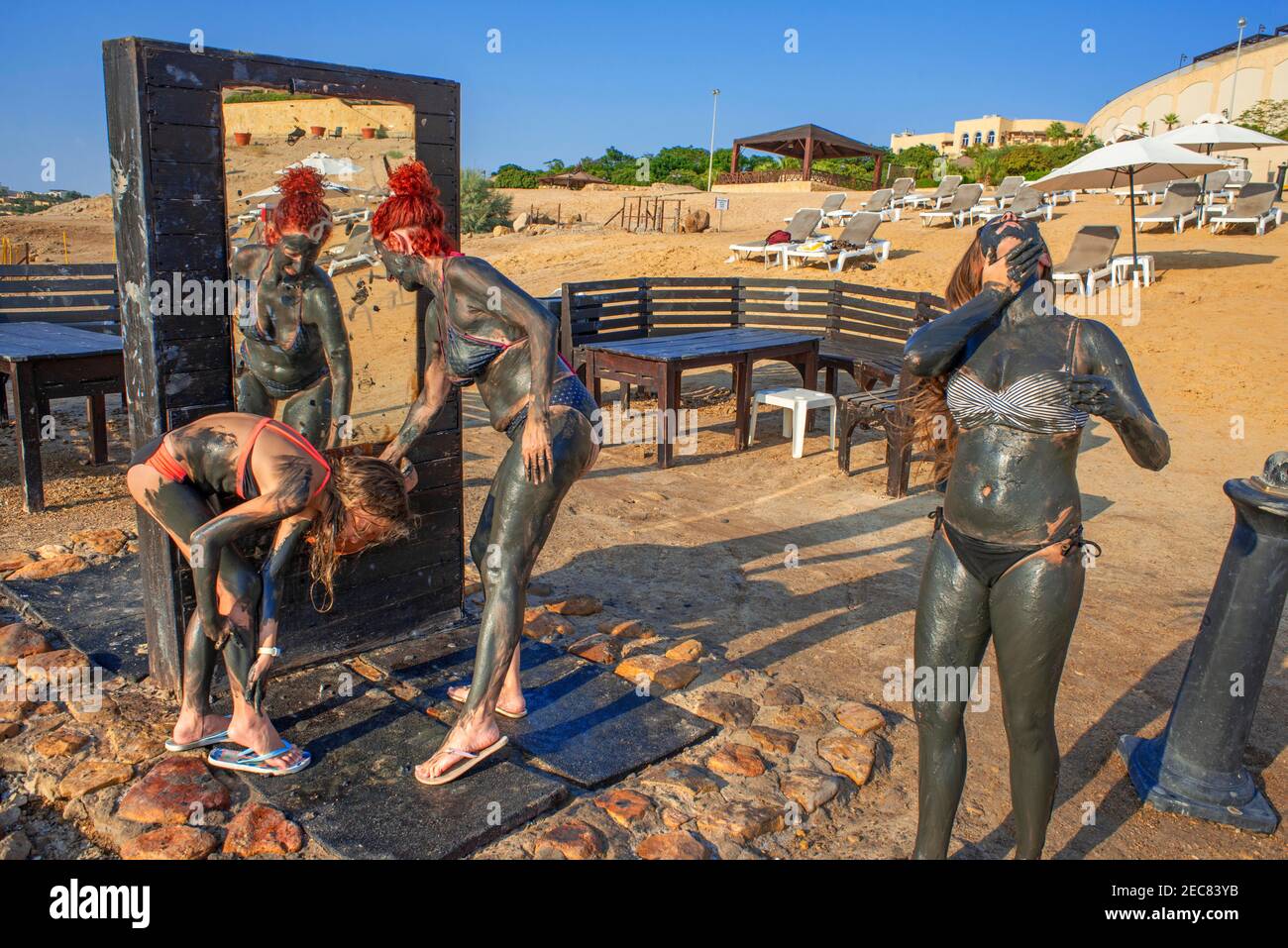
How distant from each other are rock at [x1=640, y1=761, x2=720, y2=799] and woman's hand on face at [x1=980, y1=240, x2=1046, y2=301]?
198 cm

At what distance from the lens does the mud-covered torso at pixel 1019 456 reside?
2.86m

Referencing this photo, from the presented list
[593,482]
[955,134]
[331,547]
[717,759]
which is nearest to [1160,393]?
[593,482]

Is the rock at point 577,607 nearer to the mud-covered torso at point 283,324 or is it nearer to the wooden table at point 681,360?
the mud-covered torso at point 283,324

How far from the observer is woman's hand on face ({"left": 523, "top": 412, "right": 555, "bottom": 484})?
3557mm

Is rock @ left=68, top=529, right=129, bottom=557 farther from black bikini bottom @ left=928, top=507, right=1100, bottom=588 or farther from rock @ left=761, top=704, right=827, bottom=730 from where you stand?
black bikini bottom @ left=928, top=507, right=1100, bottom=588

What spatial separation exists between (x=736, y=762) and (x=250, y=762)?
176 centimetres

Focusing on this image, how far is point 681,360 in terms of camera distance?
8.78 meters

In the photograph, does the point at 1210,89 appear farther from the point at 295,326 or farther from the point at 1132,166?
the point at 295,326

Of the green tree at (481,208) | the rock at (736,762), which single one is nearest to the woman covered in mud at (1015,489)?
the rock at (736,762)

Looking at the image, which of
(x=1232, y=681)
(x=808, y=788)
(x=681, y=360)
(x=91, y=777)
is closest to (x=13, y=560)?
(x=91, y=777)

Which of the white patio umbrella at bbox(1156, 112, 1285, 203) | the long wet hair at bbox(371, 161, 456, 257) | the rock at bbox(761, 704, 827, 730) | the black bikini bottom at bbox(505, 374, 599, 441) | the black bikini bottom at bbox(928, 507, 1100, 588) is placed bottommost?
the rock at bbox(761, 704, 827, 730)

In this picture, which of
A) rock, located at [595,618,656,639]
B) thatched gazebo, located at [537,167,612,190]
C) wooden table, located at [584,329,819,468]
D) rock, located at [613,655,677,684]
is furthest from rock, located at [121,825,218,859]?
thatched gazebo, located at [537,167,612,190]
